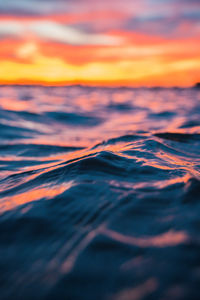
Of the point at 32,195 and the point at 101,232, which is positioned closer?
the point at 101,232

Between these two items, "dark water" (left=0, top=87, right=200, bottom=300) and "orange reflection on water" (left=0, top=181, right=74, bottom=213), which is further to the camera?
"orange reflection on water" (left=0, top=181, right=74, bottom=213)

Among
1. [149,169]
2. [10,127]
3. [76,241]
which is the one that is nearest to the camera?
[76,241]

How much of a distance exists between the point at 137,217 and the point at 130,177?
0.67 meters

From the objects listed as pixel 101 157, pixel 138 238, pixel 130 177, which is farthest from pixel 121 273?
pixel 101 157

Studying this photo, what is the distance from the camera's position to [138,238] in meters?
1.27

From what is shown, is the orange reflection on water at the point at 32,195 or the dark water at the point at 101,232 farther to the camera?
the orange reflection on water at the point at 32,195

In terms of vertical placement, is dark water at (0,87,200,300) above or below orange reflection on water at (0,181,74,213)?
below

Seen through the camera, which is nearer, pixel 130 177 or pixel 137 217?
pixel 137 217

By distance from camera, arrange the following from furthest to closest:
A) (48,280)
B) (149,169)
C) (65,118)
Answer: (65,118)
(149,169)
(48,280)

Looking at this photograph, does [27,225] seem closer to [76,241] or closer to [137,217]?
[76,241]

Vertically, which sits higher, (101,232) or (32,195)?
(32,195)

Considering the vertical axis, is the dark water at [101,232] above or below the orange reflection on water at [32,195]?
below

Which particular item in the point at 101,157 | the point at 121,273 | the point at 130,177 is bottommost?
the point at 121,273

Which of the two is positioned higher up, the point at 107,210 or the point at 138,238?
the point at 107,210
